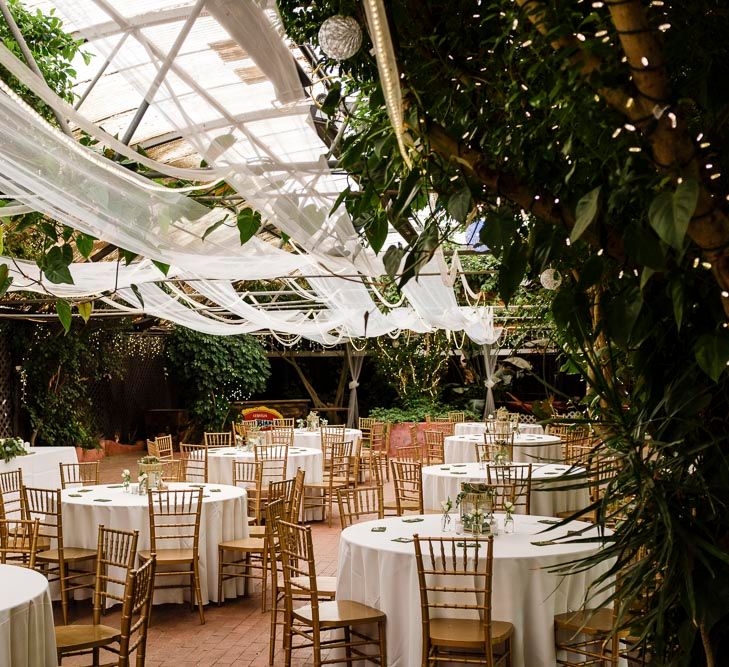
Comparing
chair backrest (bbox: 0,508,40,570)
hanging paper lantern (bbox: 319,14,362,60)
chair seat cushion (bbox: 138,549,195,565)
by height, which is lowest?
chair seat cushion (bbox: 138,549,195,565)

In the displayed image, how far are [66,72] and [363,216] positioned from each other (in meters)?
4.58

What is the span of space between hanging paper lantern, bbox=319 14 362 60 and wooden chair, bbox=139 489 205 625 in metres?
4.63

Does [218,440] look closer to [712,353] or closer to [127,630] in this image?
[127,630]

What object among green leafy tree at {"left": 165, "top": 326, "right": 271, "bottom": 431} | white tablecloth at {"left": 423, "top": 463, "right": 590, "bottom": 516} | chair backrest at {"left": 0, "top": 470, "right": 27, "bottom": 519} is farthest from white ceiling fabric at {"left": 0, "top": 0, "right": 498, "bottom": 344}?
green leafy tree at {"left": 165, "top": 326, "right": 271, "bottom": 431}

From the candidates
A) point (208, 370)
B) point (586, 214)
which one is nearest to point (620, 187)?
point (586, 214)

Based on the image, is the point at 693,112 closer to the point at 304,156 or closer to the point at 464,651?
the point at 304,156

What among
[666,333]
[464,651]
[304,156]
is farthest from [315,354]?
[666,333]

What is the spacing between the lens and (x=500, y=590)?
4.56 meters

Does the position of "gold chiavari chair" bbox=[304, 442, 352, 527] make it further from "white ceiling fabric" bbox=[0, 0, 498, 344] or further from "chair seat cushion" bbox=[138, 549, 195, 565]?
"white ceiling fabric" bbox=[0, 0, 498, 344]

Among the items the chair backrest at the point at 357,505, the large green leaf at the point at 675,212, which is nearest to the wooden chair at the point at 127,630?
the chair backrest at the point at 357,505

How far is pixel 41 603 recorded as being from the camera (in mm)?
3855

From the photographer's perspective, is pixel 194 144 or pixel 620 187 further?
pixel 194 144

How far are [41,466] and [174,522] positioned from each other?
4.42 meters

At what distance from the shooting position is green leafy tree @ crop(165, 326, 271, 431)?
17594 mm
